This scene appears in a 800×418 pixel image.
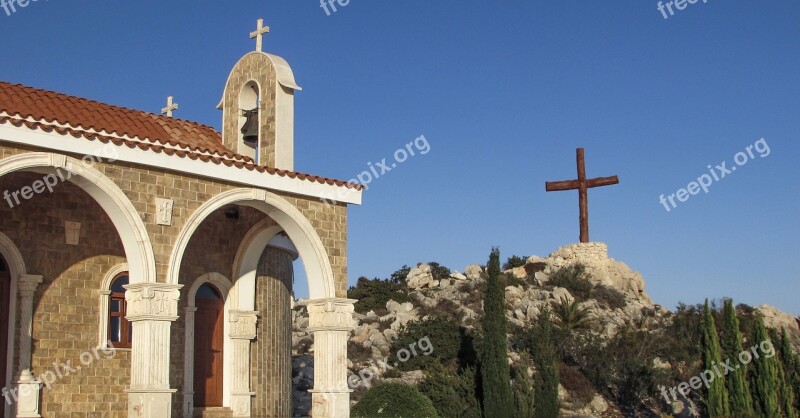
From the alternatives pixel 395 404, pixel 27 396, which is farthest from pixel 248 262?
pixel 27 396

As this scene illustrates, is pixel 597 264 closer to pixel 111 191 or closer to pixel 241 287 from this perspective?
pixel 241 287

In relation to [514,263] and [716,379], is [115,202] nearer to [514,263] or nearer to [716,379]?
[716,379]

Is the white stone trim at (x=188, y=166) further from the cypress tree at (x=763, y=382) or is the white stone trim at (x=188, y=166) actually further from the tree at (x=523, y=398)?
the cypress tree at (x=763, y=382)

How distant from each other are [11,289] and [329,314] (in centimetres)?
494

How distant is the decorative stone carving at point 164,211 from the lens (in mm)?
13141

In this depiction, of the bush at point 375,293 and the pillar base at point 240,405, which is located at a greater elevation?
the bush at point 375,293

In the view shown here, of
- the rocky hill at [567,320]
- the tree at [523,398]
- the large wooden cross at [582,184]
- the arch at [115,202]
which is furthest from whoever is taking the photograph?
the large wooden cross at [582,184]

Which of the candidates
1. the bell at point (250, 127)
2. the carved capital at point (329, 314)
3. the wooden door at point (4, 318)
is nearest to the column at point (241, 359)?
Result: the carved capital at point (329, 314)

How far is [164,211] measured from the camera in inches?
519

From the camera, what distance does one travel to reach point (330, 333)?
1527 centimetres

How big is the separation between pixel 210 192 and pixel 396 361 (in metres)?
20.6

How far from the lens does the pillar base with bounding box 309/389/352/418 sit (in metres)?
15.0

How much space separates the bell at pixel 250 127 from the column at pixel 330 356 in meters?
3.77
